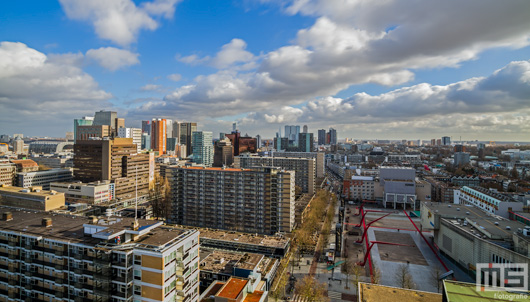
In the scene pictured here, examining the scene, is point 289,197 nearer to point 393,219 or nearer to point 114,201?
point 393,219

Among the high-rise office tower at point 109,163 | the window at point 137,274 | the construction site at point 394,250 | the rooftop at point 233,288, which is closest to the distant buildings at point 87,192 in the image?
the high-rise office tower at point 109,163

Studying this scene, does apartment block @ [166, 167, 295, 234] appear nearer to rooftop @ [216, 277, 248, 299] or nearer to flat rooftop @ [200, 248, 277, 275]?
flat rooftop @ [200, 248, 277, 275]

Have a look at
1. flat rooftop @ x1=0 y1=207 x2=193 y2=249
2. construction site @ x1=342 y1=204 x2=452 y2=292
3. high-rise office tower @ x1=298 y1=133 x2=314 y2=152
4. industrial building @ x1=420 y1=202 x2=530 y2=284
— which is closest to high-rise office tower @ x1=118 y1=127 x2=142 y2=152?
high-rise office tower @ x1=298 y1=133 x2=314 y2=152

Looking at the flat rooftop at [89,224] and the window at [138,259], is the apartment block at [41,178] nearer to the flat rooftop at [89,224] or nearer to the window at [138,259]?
the flat rooftop at [89,224]

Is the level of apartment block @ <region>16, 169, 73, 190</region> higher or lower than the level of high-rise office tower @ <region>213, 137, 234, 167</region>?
lower

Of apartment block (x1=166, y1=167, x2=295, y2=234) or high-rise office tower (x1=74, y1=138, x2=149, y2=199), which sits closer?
apartment block (x1=166, y1=167, x2=295, y2=234)

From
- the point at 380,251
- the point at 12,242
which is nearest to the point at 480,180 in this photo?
the point at 380,251

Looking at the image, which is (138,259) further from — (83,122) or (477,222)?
(83,122)
